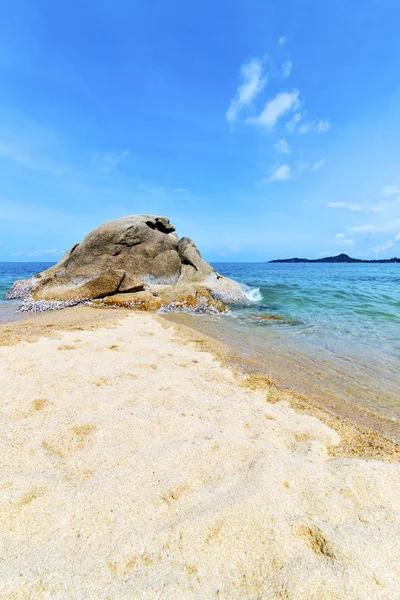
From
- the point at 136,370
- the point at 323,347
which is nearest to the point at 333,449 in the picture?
the point at 136,370

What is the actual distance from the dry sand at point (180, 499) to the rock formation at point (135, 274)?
9800 millimetres

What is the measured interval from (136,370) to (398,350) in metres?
7.56

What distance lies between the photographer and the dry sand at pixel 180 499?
1859 mm

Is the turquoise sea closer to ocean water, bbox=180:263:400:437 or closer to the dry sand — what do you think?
ocean water, bbox=180:263:400:437

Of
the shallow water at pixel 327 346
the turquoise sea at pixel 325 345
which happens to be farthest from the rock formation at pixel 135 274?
the shallow water at pixel 327 346

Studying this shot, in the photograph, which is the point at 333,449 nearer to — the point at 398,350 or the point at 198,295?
the point at 398,350

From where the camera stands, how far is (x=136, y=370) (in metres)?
5.43

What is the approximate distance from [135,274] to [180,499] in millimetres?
16545

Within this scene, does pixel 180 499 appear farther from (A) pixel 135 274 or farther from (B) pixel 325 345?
(A) pixel 135 274

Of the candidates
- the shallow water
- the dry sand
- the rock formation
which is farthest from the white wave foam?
the dry sand

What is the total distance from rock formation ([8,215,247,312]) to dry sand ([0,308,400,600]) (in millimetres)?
9800

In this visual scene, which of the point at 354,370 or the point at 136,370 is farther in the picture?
the point at 354,370

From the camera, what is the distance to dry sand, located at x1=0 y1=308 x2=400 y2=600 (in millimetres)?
1859

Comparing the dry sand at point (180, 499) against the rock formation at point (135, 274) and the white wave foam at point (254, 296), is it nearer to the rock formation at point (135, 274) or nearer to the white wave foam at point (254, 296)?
the rock formation at point (135, 274)
